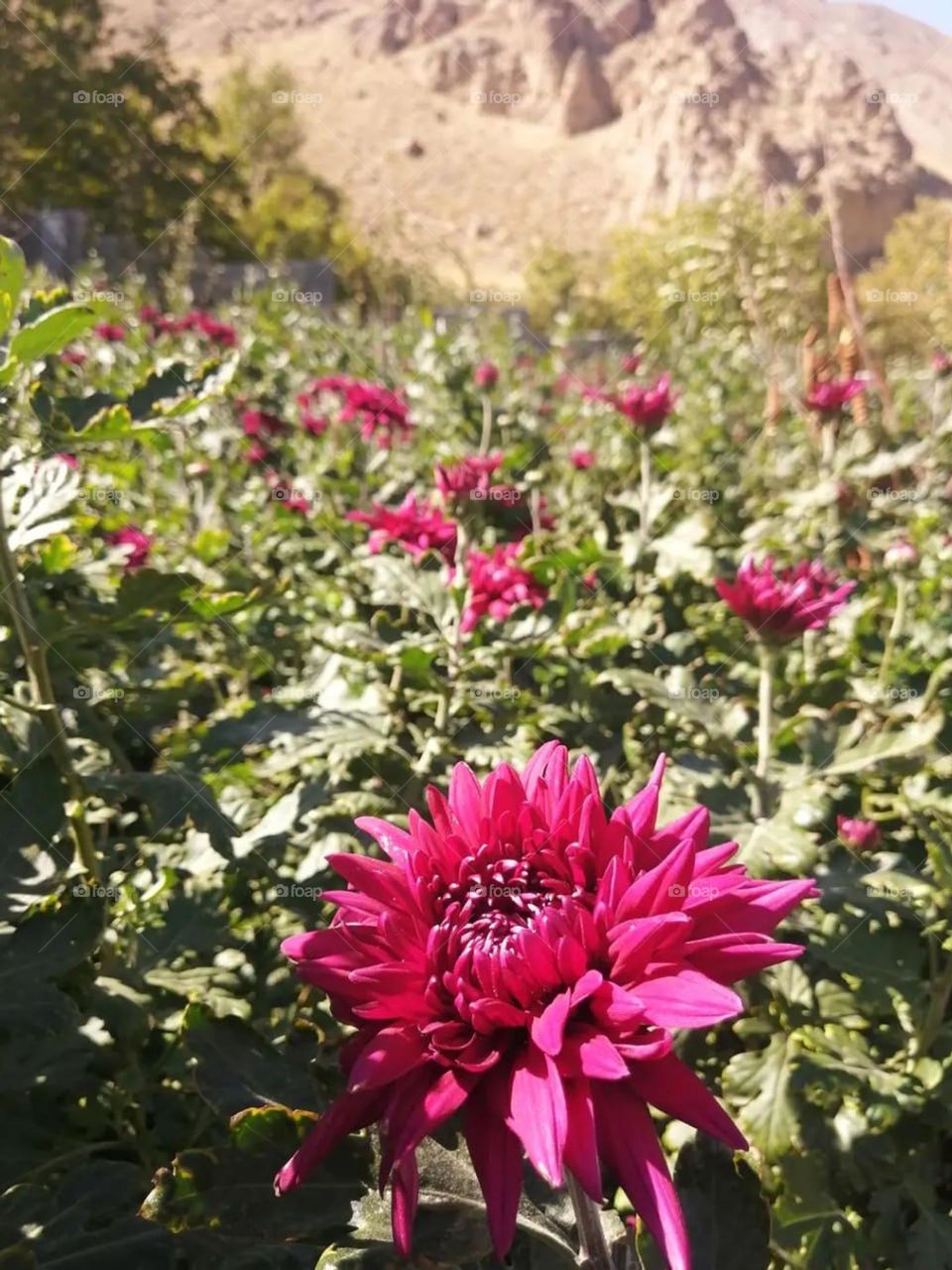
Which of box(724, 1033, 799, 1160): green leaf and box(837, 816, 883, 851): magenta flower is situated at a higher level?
box(837, 816, 883, 851): magenta flower

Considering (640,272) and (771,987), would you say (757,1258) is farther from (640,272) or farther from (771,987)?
(640,272)

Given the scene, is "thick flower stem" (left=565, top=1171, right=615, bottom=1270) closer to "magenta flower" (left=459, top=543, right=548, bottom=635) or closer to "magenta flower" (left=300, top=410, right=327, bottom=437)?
"magenta flower" (left=459, top=543, right=548, bottom=635)

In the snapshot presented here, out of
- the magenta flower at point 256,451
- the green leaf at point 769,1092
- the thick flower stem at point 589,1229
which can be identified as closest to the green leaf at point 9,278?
the thick flower stem at point 589,1229

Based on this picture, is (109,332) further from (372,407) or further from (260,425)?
(372,407)

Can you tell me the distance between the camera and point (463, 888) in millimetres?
703

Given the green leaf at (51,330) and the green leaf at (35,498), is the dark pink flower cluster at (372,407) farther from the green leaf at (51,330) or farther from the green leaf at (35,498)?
the green leaf at (51,330)

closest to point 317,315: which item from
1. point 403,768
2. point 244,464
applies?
point 244,464

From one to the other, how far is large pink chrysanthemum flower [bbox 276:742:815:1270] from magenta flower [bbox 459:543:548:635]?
905 millimetres

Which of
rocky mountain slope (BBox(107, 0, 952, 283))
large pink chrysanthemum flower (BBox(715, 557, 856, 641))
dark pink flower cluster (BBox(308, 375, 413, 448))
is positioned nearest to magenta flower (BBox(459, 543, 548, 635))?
large pink chrysanthemum flower (BBox(715, 557, 856, 641))

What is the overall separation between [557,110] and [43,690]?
79763 mm

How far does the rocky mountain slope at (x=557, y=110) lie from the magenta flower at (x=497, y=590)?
125 feet

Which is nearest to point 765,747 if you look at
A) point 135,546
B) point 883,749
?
point 883,749

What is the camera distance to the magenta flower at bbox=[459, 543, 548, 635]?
1639 mm

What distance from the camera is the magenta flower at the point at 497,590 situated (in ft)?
5.38
